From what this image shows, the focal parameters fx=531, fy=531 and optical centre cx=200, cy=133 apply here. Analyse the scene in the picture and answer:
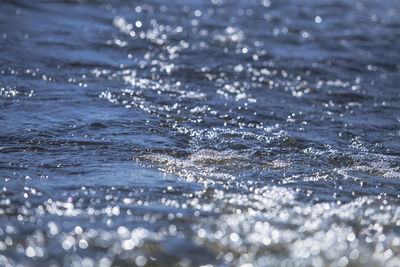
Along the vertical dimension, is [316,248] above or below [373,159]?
below

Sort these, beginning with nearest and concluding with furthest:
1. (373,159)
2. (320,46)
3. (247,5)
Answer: (373,159)
(320,46)
(247,5)

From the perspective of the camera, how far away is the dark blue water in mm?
2561

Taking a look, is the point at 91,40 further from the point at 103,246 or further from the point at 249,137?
the point at 103,246

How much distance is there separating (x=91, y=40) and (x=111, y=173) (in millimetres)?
3901

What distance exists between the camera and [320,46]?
24.6 ft

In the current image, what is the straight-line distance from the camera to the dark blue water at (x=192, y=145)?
8.40ft

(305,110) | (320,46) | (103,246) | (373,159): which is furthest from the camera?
(320,46)

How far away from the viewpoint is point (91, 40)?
6793 mm

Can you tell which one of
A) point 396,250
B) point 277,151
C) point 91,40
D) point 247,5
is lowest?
point 396,250

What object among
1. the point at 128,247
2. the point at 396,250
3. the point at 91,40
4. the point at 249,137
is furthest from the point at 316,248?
the point at 91,40

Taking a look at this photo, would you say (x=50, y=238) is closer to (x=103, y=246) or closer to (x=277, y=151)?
(x=103, y=246)

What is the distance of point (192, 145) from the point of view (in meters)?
3.85

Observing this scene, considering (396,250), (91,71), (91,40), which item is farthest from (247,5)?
(396,250)

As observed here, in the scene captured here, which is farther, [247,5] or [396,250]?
[247,5]
